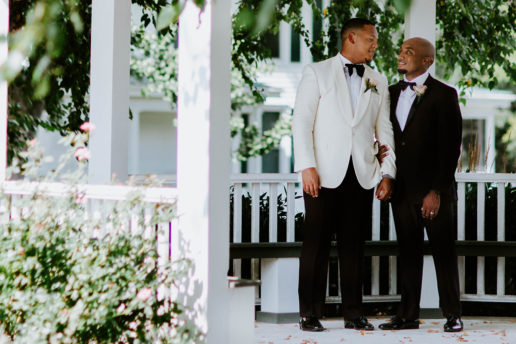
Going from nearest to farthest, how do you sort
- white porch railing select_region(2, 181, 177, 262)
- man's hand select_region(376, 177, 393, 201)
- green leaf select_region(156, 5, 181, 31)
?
1. green leaf select_region(156, 5, 181, 31)
2. white porch railing select_region(2, 181, 177, 262)
3. man's hand select_region(376, 177, 393, 201)

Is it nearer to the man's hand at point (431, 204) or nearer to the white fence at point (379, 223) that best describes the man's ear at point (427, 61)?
the man's hand at point (431, 204)

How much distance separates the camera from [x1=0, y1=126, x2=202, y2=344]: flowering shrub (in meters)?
3.28

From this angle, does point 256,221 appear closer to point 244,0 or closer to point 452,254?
point 452,254

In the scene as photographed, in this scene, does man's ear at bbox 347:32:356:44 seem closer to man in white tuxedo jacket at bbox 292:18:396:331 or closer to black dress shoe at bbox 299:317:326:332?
man in white tuxedo jacket at bbox 292:18:396:331

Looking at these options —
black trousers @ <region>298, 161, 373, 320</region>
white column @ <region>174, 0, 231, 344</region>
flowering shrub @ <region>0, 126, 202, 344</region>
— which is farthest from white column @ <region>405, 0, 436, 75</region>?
flowering shrub @ <region>0, 126, 202, 344</region>

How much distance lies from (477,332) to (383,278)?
0.99 meters

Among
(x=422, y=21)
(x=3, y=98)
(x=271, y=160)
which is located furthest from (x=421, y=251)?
(x=271, y=160)

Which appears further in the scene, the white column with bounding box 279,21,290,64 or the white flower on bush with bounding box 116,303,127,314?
the white column with bounding box 279,21,290,64

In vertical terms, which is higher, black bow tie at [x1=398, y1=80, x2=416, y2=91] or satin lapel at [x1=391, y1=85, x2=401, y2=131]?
black bow tie at [x1=398, y1=80, x2=416, y2=91]

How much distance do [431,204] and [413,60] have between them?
2.72ft

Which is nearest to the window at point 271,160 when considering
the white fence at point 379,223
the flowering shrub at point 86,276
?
the white fence at point 379,223

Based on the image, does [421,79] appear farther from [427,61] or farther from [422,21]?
[422,21]

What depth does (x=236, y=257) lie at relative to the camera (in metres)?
5.27

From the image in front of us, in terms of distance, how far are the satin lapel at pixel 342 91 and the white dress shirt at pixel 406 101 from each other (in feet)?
1.16
